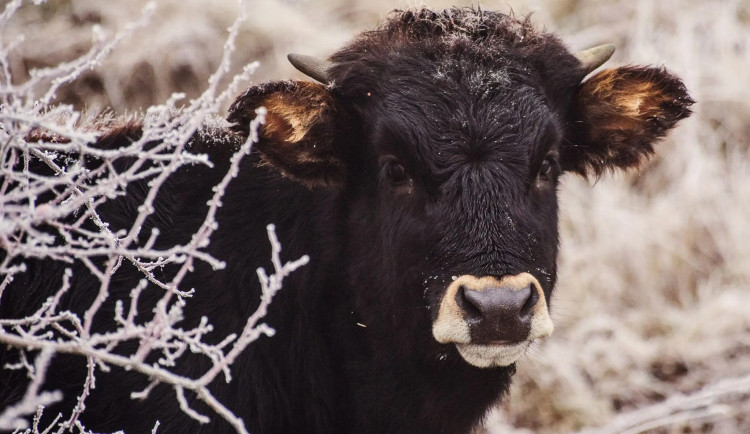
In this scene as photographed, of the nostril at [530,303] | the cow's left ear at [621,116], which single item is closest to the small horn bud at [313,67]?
the cow's left ear at [621,116]

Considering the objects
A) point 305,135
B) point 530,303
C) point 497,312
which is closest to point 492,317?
point 497,312

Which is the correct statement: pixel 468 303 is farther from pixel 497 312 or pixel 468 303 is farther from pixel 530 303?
pixel 530 303

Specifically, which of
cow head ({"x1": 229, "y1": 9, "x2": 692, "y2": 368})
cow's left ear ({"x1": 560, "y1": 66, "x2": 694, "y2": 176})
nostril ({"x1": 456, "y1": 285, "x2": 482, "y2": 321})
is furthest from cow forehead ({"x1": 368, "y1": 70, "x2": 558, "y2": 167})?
nostril ({"x1": 456, "y1": 285, "x2": 482, "y2": 321})

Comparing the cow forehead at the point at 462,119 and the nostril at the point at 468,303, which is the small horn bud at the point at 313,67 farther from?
the nostril at the point at 468,303

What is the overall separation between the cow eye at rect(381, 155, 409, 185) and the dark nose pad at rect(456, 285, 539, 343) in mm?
642

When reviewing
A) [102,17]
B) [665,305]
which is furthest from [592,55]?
[102,17]

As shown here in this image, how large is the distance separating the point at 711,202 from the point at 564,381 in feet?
7.21

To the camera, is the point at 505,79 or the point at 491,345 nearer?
the point at 491,345

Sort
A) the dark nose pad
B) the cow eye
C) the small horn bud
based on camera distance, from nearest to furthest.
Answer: the dark nose pad
the cow eye
the small horn bud

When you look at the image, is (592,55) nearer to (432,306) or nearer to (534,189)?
(534,189)

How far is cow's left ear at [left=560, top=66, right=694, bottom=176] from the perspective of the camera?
13.8 ft

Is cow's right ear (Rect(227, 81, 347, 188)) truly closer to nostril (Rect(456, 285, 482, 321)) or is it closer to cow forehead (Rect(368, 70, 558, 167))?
cow forehead (Rect(368, 70, 558, 167))

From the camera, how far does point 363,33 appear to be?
14.1 ft

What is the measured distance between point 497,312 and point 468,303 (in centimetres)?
12
